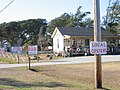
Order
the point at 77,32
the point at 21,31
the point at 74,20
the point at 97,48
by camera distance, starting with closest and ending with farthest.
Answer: the point at 97,48 < the point at 77,32 < the point at 74,20 < the point at 21,31

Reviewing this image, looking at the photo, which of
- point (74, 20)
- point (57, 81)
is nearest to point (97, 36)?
point (57, 81)

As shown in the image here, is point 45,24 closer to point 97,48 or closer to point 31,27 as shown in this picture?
point 31,27

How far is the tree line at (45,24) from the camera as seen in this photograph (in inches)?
2305

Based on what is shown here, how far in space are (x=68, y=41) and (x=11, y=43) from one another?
46.1 m

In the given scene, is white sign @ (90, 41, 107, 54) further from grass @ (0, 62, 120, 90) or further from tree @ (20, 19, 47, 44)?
tree @ (20, 19, 47, 44)

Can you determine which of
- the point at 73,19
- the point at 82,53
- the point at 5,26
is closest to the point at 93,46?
the point at 82,53

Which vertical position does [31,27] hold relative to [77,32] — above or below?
above

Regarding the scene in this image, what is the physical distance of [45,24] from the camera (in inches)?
4333

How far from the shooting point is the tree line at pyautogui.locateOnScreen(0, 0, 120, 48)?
2305 inches

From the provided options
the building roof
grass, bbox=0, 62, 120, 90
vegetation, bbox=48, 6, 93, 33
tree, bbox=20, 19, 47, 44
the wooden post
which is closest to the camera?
the wooden post

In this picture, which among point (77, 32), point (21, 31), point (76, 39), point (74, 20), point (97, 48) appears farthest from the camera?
point (21, 31)

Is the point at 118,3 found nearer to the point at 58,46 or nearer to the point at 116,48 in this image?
the point at 116,48

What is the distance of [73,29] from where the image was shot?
57.8m

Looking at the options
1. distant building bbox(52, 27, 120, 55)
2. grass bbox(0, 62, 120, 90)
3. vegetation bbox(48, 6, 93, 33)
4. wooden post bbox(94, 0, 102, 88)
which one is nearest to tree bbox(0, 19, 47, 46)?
vegetation bbox(48, 6, 93, 33)
